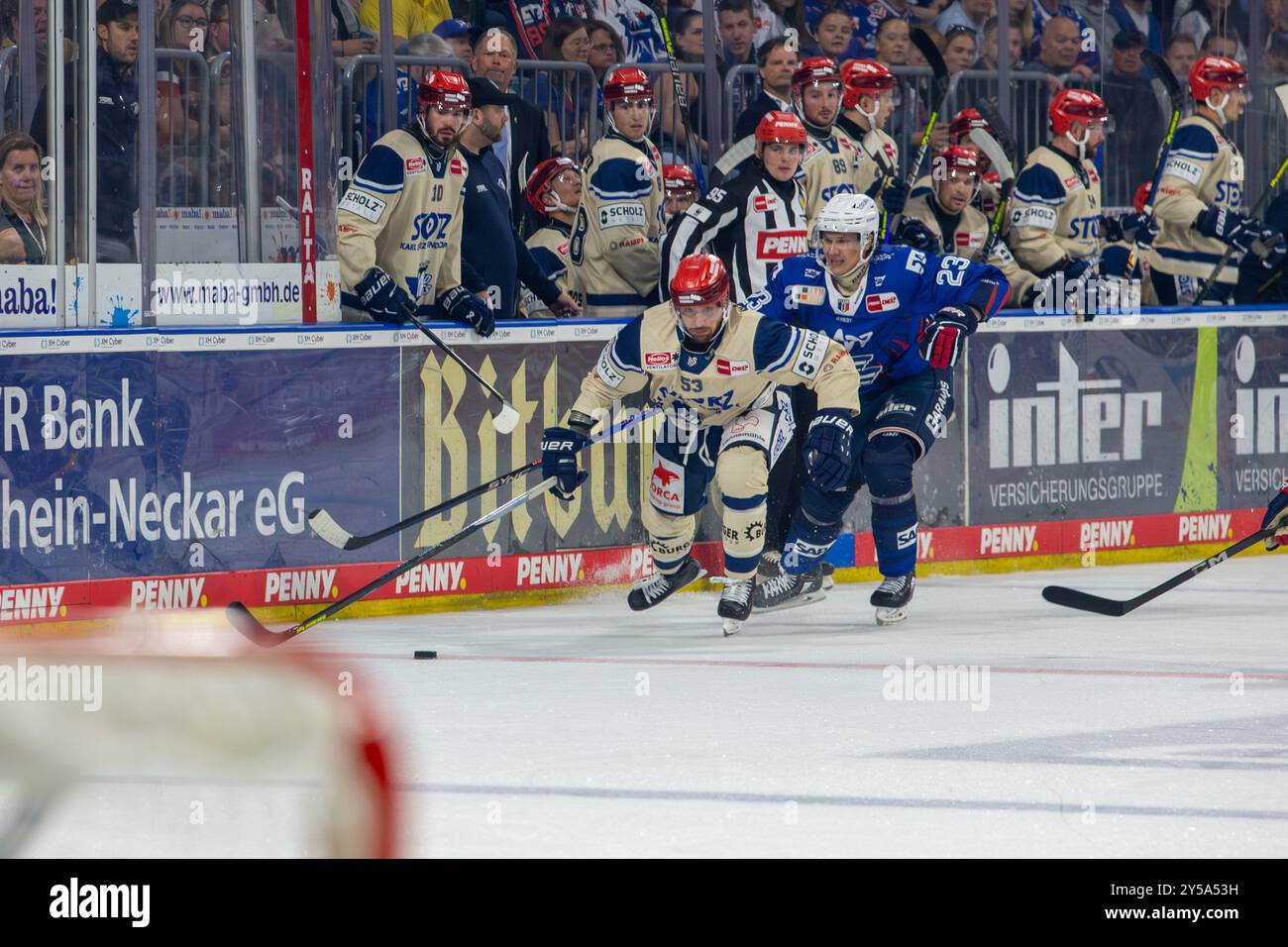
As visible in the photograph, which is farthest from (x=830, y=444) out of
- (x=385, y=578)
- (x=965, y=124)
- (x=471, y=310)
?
(x=965, y=124)

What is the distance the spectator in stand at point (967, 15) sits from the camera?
12.5m

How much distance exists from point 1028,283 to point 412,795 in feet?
21.6

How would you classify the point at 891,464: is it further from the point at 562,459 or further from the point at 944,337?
the point at 562,459

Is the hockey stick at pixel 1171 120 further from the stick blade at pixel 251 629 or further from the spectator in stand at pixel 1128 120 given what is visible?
the stick blade at pixel 251 629

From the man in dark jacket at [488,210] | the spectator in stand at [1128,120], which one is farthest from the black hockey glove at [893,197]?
the spectator in stand at [1128,120]

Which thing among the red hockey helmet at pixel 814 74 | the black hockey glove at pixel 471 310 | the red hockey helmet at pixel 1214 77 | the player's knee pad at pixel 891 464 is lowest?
the player's knee pad at pixel 891 464

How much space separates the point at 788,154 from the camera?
10117mm

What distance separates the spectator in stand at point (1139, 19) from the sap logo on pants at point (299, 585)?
5973 mm

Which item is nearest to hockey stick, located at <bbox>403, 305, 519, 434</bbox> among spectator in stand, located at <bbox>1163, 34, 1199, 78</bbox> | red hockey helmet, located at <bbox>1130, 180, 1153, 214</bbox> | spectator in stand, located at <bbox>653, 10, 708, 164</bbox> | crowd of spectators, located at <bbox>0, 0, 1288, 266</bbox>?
crowd of spectators, located at <bbox>0, 0, 1288, 266</bbox>

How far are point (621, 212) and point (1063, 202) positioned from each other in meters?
2.56

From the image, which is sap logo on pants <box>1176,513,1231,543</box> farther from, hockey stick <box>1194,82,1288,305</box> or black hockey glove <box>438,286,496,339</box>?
black hockey glove <box>438,286,496,339</box>

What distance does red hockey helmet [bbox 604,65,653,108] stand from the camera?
1025 centimetres

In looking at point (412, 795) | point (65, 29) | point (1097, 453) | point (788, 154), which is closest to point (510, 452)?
point (788, 154)

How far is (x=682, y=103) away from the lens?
10867 mm
